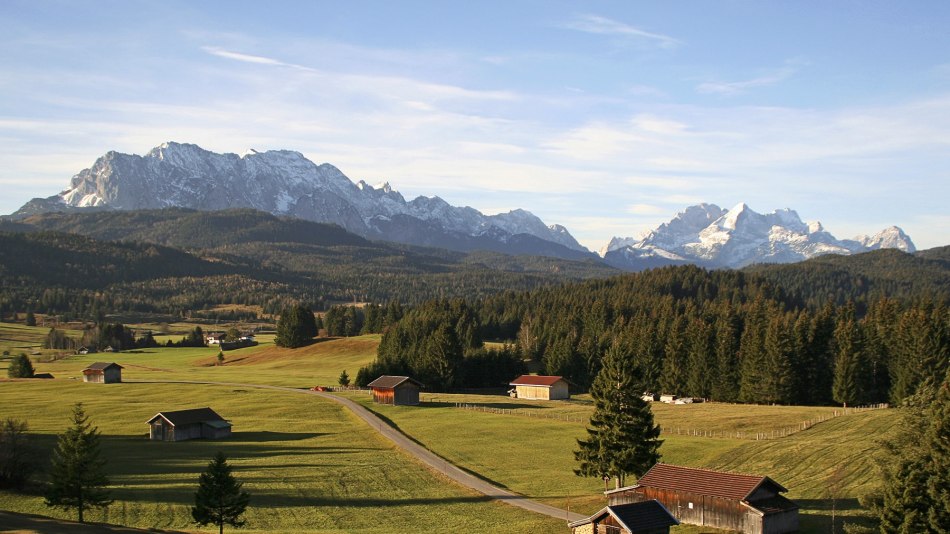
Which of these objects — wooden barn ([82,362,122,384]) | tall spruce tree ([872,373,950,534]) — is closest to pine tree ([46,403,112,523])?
→ tall spruce tree ([872,373,950,534])

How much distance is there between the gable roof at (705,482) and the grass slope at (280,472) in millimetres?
8094

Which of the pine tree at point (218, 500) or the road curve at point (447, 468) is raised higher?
the pine tree at point (218, 500)

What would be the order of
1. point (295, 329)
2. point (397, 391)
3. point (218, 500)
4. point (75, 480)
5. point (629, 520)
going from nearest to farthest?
point (629, 520) < point (218, 500) < point (75, 480) < point (397, 391) < point (295, 329)

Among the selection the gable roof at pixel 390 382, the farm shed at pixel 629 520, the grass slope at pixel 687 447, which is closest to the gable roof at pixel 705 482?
the grass slope at pixel 687 447

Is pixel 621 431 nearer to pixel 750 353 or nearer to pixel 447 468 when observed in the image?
pixel 447 468

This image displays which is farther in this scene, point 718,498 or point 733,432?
point 733,432

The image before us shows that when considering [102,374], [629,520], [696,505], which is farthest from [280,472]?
[102,374]

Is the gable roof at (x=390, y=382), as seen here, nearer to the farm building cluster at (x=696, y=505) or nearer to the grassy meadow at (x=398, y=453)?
the grassy meadow at (x=398, y=453)

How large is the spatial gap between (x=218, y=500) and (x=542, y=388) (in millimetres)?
80288

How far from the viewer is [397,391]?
112 m

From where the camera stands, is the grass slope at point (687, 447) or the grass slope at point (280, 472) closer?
the grass slope at point (280, 472)

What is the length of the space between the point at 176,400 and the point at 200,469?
4694cm

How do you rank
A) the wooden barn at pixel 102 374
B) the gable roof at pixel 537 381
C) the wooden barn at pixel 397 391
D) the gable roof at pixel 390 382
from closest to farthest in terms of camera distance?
the wooden barn at pixel 397 391, the gable roof at pixel 390 382, the gable roof at pixel 537 381, the wooden barn at pixel 102 374

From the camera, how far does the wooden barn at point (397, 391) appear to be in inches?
4412
